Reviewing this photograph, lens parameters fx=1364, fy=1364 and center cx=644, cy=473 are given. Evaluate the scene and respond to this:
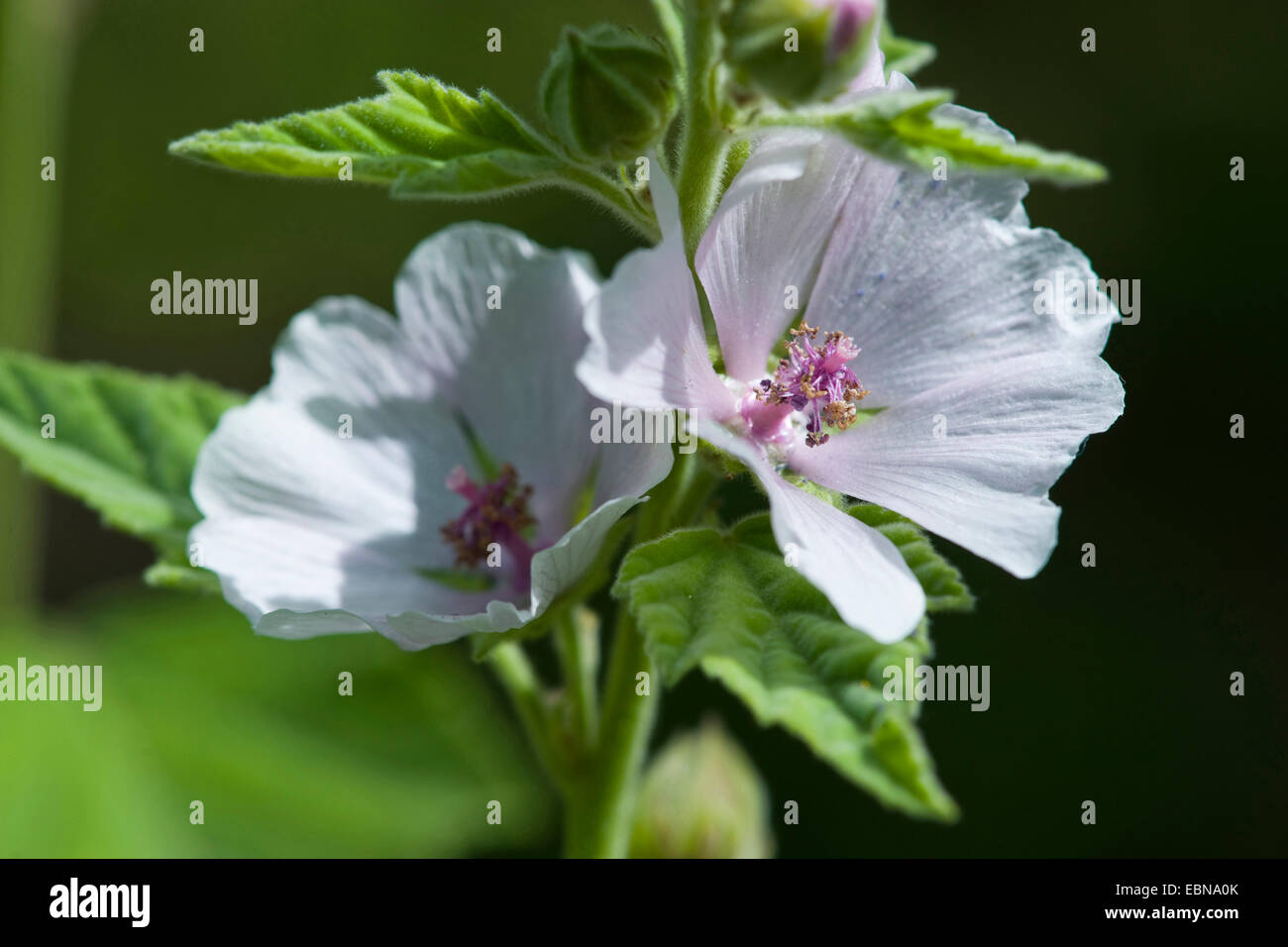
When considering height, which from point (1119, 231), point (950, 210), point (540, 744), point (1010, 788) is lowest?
point (1010, 788)

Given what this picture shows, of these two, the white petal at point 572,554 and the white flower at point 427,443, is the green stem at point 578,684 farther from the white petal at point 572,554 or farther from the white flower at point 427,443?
the white petal at point 572,554

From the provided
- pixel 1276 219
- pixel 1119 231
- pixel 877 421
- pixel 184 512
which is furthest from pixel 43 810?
pixel 1276 219

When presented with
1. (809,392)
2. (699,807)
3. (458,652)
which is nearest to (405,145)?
(809,392)

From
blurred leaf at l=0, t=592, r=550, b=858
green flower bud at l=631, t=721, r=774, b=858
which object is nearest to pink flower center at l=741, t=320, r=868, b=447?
green flower bud at l=631, t=721, r=774, b=858

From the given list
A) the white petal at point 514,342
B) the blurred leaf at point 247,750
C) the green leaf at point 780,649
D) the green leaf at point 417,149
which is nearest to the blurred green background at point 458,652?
the blurred leaf at point 247,750

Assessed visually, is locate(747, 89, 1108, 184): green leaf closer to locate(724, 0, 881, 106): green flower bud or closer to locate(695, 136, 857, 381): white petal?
locate(724, 0, 881, 106): green flower bud

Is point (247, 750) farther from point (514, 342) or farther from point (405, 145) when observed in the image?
point (405, 145)
